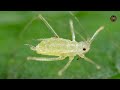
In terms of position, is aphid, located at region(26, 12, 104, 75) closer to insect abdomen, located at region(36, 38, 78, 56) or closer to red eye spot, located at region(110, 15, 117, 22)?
insect abdomen, located at region(36, 38, 78, 56)

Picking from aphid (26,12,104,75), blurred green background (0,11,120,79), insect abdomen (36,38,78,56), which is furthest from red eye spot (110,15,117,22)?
insect abdomen (36,38,78,56)

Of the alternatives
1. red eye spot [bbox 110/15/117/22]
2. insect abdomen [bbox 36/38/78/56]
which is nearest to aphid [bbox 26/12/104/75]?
insect abdomen [bbox 36/38/78/56]

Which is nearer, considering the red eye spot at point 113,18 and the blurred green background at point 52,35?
the blurred green background at point 52,35

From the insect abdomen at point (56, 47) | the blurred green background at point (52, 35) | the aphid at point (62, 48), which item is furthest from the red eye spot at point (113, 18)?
the insect abdomen at point (56, 47)

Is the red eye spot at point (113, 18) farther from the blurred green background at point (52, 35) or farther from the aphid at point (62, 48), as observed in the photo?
the aphid at point (62, 48)

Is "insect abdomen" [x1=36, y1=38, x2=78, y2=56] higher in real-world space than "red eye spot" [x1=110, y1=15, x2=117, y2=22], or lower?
lower

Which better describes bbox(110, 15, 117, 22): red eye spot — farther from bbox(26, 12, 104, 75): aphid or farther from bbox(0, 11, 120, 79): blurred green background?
bbox(26, 12, 104, 75): aphid

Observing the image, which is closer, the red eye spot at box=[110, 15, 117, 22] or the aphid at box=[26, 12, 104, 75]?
the aphid at box=[26, 12, 104, 75]

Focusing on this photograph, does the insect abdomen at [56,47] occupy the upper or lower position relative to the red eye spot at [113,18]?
lower
